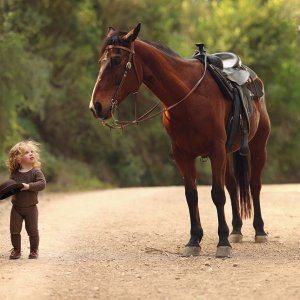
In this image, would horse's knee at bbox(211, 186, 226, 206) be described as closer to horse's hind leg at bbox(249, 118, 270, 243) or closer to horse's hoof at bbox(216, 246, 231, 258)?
horse's hoof at bbox(216, 246, 231, 258)

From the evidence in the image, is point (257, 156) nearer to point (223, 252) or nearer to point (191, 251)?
point (191, 251)

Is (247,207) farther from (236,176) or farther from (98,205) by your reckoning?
(98,205)

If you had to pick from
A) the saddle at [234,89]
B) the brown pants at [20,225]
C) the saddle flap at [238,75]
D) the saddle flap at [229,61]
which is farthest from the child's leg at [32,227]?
the saddle flap at [229,61]

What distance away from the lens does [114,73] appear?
31.3ft

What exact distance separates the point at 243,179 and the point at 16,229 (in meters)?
3.79

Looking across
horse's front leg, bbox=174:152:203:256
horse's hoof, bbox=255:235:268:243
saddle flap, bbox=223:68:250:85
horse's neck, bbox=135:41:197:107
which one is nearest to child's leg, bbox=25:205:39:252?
horse's front leg, bbox=174:152:203:256

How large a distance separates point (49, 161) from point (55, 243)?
1914 centimetres

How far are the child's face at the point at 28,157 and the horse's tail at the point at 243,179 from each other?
3542 mm

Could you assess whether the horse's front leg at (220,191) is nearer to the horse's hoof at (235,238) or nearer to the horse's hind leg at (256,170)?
the horse's hoof at (235,238)

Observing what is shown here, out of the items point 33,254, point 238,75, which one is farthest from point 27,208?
point 238,75

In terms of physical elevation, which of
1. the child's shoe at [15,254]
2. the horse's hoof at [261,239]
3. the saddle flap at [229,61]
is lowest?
the horse's hoof at [261,239]

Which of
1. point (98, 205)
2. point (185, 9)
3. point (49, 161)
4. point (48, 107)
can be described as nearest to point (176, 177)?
point (48, 107)

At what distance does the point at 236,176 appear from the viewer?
12.2 metres

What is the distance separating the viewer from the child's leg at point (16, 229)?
372 inches
